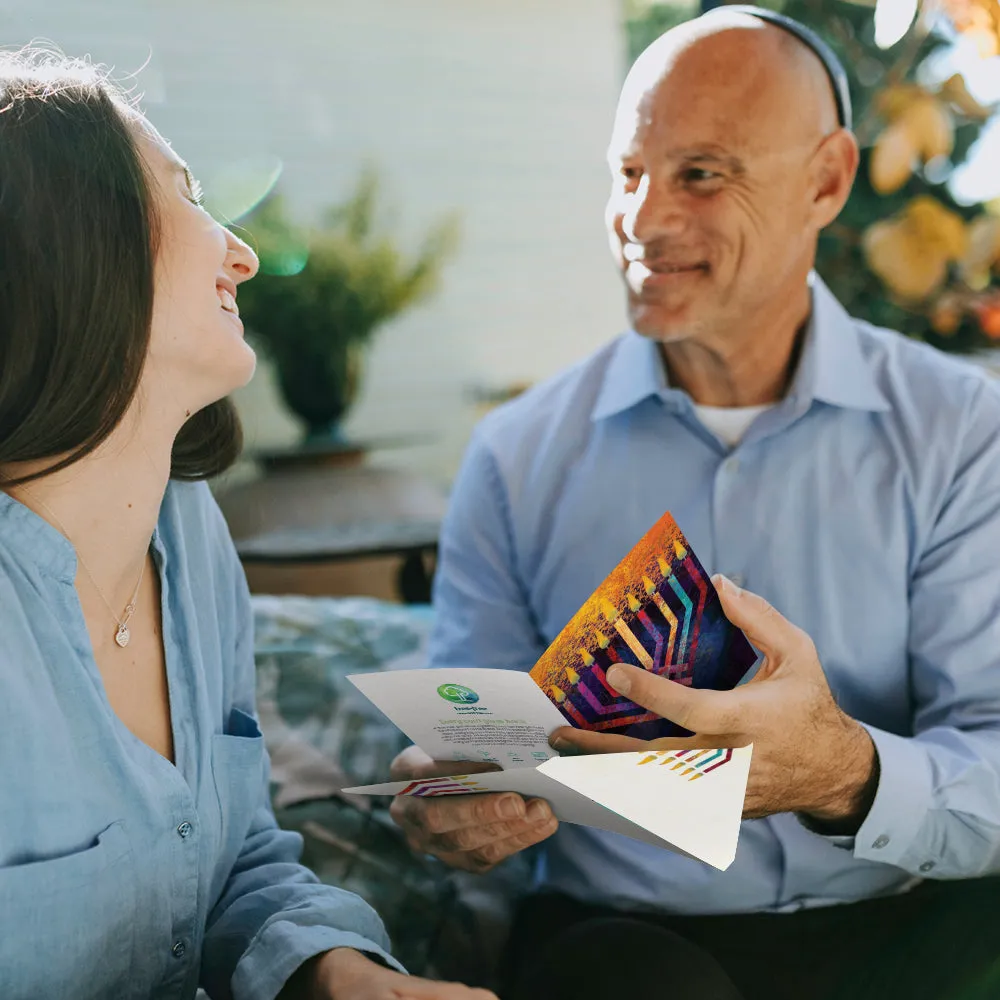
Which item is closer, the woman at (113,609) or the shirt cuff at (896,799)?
the woman at (113,609)

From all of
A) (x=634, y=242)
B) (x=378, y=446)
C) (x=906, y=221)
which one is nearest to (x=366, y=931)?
(x=634, y=242)

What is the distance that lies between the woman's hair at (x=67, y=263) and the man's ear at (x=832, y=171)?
715 millimetres

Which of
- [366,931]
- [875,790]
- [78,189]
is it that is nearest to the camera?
[78,189]

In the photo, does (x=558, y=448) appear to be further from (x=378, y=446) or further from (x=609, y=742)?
(x=378, y=446)

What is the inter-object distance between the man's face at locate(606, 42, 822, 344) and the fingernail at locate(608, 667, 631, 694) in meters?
0.46

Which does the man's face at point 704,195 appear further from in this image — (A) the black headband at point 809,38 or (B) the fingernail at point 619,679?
(B) the fingernail at point 619,679

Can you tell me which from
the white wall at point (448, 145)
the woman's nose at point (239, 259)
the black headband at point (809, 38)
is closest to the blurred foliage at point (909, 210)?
the black headband at point (809, 38)

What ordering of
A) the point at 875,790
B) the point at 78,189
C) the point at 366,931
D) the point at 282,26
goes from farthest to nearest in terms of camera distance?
the point at 282,26 → the point at 875,790 → the point at 366,931 → the point at 78,189

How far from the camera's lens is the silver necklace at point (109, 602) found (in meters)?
0.78

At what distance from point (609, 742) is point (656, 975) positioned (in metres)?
0.30

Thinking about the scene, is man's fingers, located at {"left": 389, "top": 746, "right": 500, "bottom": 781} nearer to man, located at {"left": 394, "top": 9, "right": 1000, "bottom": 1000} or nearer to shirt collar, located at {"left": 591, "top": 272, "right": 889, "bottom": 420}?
man, located at {"left": 394, "top": 9, "right": 1000, "bottom": 1000}

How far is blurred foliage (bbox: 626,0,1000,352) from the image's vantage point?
158 cm

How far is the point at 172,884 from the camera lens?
0.80m

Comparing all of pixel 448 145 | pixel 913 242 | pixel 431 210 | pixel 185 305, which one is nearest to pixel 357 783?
pixel 185 305
